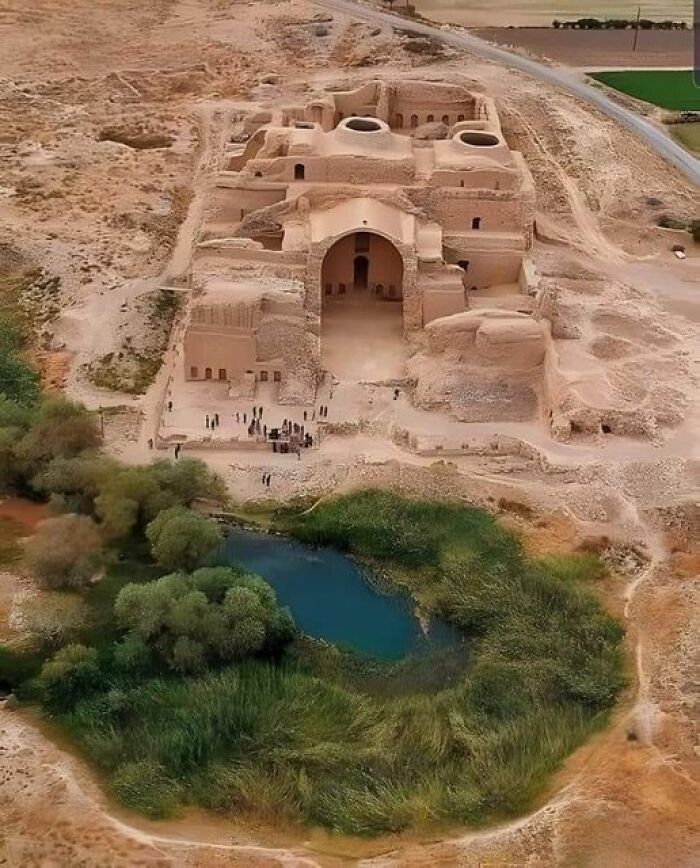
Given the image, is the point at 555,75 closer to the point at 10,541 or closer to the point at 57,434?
the point at 57,434

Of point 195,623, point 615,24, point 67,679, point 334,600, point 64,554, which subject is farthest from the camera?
point 615,24

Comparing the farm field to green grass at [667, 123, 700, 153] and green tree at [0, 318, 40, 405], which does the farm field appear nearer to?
green grass at [667, 123, 700, 153]

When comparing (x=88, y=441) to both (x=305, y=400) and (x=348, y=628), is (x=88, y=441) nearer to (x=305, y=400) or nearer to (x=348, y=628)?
(x=305, y=400)

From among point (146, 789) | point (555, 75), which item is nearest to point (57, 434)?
point (146, 789)

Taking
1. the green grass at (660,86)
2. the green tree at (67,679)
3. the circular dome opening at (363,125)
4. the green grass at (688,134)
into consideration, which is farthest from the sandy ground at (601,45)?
the green tree at (67,679)

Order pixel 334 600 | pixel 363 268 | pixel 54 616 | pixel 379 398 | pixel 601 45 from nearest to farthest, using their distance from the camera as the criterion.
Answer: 1. pixel 54 616
2. pixel 334 600
3. pixel 379 398
4. pixel 363 268
5. pixel 601 45

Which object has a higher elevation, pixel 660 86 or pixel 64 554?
pixel 660 86
